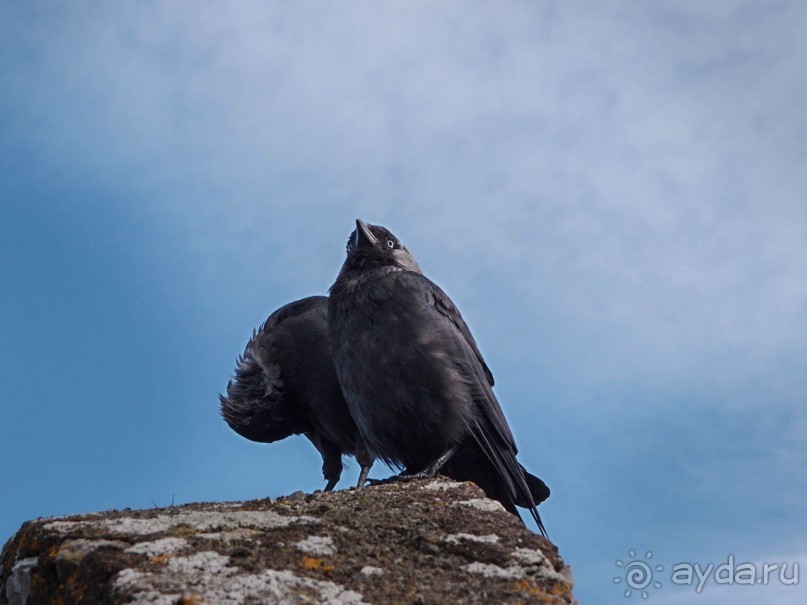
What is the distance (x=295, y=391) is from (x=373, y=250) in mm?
1592

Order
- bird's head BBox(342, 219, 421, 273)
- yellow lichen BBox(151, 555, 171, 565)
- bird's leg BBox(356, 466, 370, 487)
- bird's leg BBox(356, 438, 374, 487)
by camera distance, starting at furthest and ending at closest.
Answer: bird's leg BBox(356, 438, 374, 487), bird's leg BBox(356, 466, 370, 487), bird's head BBox(342, 219, 421, 273), yellow lichen BBox(151, 555, 171, 565)

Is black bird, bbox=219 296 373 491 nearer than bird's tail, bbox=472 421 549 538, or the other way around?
bird's tail, bbox=472 421 549 538

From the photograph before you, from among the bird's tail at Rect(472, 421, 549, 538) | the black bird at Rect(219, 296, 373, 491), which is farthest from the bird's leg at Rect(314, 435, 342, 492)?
the bird's tail at Rect(472, 421, 549, 538)

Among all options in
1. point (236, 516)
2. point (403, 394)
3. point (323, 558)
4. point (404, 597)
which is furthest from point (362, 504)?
point (403, 394)

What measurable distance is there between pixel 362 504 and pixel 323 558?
0.77 m

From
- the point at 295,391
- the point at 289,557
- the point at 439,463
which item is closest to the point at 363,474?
the point at 295,391

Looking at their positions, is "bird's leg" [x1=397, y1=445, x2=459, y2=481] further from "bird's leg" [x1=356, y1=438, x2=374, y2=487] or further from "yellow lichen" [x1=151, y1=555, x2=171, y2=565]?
"yellow lichen" [x1=151, y1=555, x2=171, y2=565]

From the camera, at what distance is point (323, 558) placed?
10.4 ft

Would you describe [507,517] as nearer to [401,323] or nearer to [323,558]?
[323,558]

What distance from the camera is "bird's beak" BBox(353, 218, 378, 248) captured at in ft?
22.2

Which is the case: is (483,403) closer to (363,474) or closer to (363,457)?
(363,474)

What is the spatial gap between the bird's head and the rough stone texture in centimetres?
297

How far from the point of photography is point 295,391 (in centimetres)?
773

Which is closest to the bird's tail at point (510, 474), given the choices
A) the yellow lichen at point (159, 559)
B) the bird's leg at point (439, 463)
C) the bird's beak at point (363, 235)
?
the bird's leg at point (439, 463)
